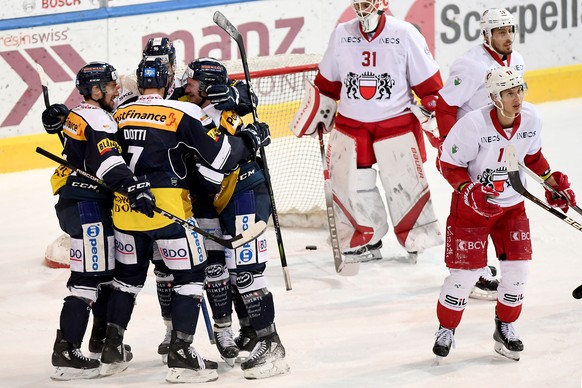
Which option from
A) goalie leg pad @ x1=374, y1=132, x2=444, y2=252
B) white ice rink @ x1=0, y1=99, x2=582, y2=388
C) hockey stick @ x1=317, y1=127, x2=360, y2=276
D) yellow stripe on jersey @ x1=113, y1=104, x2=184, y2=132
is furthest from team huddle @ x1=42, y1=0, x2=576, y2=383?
goalie leg pad @ x1=374, y1=132, x2=444, y2=252

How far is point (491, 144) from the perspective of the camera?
5004 millimetres

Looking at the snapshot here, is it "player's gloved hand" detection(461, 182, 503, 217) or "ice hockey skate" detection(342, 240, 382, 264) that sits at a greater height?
"player's gloved hand" detection(461, 182, 503, 217)

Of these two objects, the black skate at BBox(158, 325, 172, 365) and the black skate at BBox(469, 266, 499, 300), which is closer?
the black skate at BBox(158, 325, 172, 365)

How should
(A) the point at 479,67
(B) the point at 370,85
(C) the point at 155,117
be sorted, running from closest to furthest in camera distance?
(C) the point at 155,117 → (A) the point at 479,67 → (B) the point at 370,85

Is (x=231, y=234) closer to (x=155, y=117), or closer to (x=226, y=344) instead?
(x=226, y=344)

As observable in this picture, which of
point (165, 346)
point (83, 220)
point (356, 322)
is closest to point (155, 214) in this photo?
point (83, 220)

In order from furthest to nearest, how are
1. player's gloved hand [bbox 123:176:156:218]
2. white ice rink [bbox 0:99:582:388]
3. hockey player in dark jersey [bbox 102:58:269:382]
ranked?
white ice rink [bbox 0:99:582:388]
hockey player in dark jersey [bbox 102:58:269:382]
player's gloved hand [bbox 123:176:156:218]

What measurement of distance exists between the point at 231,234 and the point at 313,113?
1.66 metres

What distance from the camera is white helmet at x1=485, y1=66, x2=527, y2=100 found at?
4.94 m

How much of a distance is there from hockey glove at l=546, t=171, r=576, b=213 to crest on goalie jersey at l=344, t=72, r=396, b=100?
158 centimetres

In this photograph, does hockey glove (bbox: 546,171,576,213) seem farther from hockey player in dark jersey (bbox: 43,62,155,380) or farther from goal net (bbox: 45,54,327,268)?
goal net (bbox: 45,54,327,268)

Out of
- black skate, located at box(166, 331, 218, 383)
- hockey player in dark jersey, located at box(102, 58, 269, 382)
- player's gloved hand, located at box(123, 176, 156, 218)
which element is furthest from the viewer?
black skate, located at box(166, 331, 218, 383)

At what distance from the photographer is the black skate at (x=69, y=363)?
16.8ft

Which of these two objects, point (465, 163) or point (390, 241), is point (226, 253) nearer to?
point (465, 163)
